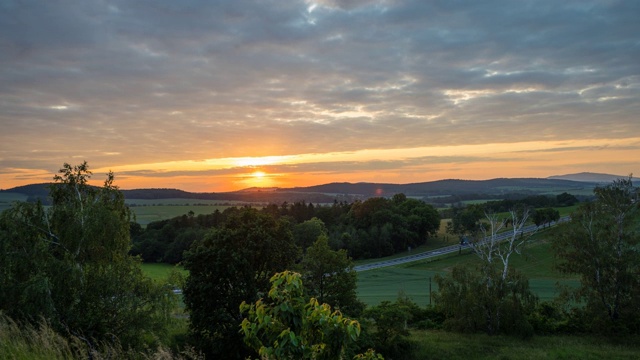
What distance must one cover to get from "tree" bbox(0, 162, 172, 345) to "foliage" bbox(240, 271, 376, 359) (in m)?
13.4

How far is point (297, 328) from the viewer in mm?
6730

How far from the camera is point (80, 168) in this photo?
22.2 metres

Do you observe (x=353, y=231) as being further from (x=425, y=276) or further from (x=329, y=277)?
(x=329, y=277)

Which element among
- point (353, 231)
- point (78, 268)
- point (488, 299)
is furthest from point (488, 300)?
point (353, 231)

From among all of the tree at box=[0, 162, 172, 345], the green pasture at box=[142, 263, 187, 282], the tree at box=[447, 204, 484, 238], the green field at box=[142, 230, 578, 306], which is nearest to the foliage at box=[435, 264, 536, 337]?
the green field at box=[142, 230, 578, 306]

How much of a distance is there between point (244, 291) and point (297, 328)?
74.0 ft

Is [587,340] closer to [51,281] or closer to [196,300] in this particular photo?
[196,300]

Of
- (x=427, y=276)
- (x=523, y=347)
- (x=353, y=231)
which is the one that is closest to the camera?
(x=523, y=347)

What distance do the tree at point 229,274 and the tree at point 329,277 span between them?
163cm

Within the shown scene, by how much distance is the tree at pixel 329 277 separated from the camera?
2875 cm

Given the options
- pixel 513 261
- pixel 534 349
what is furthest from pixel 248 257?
pixel 513 261

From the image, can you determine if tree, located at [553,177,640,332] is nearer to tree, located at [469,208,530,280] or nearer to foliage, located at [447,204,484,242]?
tree, located at [469,208,530,280]

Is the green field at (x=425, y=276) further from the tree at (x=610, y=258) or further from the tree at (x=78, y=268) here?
the tree at (x=78, y=268)

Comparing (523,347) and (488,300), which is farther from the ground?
(488,300)
